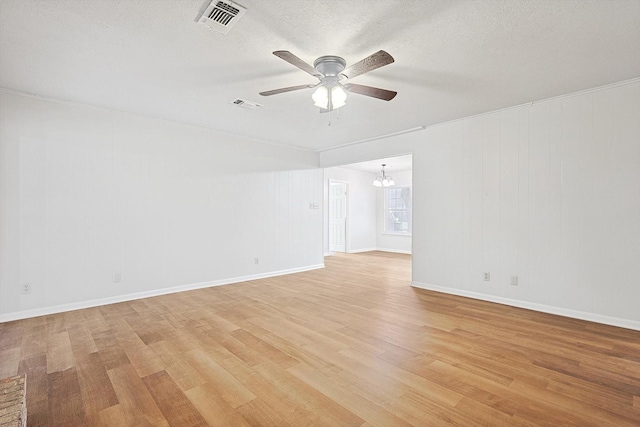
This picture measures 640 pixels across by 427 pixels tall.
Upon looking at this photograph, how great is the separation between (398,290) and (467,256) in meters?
1.14

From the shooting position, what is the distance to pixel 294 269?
630 cm

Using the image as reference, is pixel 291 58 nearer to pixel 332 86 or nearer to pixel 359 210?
pixel 332 86

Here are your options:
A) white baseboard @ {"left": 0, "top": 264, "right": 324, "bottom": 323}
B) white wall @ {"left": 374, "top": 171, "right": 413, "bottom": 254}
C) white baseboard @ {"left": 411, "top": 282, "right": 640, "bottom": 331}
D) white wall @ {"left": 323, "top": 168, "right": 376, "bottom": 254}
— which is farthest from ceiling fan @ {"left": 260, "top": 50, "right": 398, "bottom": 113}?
white wall @ {"left": 374, "top": 171, "right": 413, "bottom": 254}

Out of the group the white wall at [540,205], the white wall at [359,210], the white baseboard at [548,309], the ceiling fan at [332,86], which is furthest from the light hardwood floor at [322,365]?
the white wall at [359,210]

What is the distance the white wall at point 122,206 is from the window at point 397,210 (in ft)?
16.0

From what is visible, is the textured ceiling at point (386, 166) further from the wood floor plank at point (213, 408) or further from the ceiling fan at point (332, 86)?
the wood floor plank at point (213, 408)

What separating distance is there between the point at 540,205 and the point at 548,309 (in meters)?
1.27

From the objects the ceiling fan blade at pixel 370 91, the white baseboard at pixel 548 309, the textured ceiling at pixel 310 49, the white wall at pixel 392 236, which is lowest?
the white baseboard at pixel 548 309

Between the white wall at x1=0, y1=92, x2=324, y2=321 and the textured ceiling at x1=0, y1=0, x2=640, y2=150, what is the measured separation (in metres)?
0.54

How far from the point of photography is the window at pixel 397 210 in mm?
9523

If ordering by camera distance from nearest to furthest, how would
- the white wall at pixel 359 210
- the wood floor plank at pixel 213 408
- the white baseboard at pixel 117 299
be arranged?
the wood floor plank at pixel 213 408 < the white baseboard at pixel 117 299 < the white wall at pixel 359 210

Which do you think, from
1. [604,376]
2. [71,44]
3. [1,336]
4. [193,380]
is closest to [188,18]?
[71,44]

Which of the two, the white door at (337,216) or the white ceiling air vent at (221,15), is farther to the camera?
the white door at (337,216)

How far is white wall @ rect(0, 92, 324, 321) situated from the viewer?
3.53 meters
